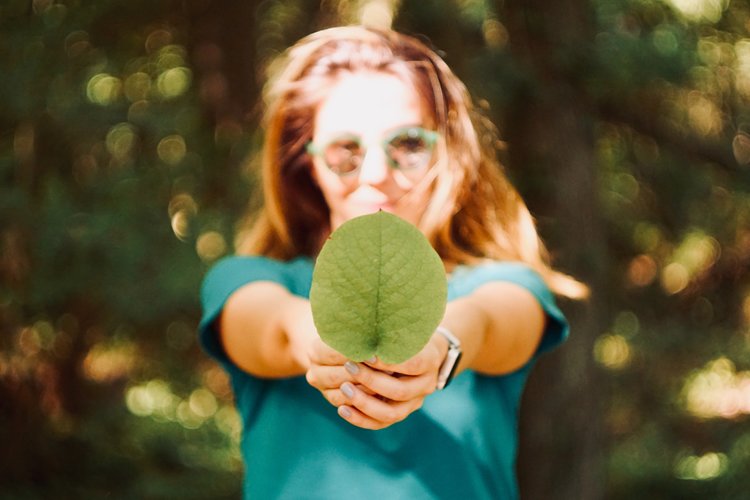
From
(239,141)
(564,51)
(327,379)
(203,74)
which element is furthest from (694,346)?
(327,379)

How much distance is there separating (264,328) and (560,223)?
164 centimetres

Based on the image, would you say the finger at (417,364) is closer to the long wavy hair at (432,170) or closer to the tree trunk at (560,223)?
the long wavy hair at (432,170)

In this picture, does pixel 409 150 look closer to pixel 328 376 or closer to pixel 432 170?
pixel 432 170

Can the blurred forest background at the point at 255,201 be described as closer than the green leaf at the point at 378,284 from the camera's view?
No

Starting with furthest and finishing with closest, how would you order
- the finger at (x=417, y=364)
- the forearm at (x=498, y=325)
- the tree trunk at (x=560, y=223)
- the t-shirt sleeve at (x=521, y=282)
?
the tree trunk at (x=560, y=223) < the t-shirt sleeve at (x=521, y=282) < the forearm at (x=498, y=325) < the finger at (x=417, y=364)

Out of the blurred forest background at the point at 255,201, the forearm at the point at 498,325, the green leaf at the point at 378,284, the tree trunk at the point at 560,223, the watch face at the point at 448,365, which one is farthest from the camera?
the blurred forest background at the point at 255,201

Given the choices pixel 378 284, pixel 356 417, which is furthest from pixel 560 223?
pixel 378 284

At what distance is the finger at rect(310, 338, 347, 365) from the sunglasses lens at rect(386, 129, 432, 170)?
16.0 inches

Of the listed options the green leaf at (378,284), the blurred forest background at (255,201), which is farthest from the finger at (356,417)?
the blurred forest background at (255,201)

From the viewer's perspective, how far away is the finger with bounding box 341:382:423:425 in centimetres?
90

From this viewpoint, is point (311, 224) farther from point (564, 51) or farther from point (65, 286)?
point (65, 286)

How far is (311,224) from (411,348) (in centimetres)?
77

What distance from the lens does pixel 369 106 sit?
1310mm

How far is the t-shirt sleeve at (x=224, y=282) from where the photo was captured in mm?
1303
